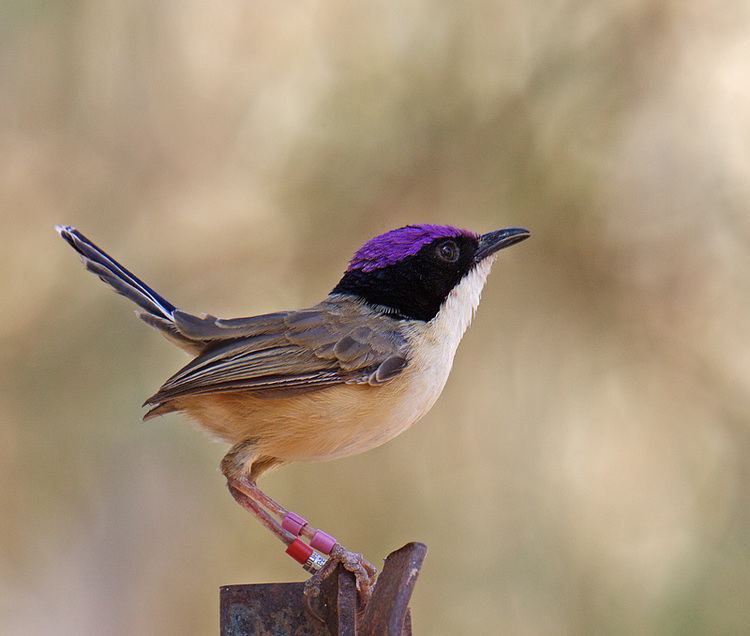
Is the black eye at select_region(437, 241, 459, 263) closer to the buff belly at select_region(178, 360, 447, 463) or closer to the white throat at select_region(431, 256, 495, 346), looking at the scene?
the white throat at select_region(431, 256, 495, 346)

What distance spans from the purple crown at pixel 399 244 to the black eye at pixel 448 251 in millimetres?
35

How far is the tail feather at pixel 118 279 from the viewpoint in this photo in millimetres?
→ 4304

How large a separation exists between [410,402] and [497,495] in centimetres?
212

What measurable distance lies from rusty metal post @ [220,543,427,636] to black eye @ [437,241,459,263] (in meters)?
1.86

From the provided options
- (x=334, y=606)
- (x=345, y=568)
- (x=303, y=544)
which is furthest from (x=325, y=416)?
(x=334, y=606)

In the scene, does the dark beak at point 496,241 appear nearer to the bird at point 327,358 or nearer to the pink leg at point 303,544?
the bird at point 327,358

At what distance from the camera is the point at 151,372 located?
6.34 metres

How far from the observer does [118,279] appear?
172 inches

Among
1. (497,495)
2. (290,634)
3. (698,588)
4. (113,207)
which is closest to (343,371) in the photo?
(290,634)

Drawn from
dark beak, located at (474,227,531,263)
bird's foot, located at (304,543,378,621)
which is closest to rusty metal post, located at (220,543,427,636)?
bird's foot, located at (304,543,378,621)

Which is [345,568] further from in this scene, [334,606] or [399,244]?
[399,244]

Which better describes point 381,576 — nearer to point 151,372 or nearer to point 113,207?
point 151,372

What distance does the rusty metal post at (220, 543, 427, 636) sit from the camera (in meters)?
2.49

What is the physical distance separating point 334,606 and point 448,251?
2.10 meters
